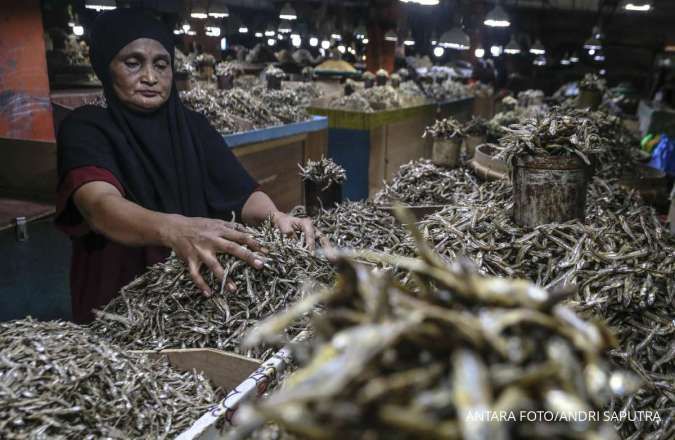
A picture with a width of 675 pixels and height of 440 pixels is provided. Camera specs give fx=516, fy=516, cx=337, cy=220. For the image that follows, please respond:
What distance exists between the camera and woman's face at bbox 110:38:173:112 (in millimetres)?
2834

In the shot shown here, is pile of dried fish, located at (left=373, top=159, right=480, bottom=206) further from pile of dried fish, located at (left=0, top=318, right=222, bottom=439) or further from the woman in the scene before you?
pile of dried fish, located at (left=0, top=318, right=222, bottom=439)

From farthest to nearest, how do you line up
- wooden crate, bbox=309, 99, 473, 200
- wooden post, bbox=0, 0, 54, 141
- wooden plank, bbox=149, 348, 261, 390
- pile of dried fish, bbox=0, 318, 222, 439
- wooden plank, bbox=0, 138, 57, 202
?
wooden crate, bbox=309, 99, 473, 200
wooden post, bbox=0, 0, 54, 141
wooden plank, bbox=0, 138, 57, 202
wooden plank, bbox=149, 348, 261, 390
pile of dried fish, bbox=0, 318, 222, 439

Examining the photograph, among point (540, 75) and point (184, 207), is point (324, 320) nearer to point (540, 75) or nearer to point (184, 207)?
point (184, 207)

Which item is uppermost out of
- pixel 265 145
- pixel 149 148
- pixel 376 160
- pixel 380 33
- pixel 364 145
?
pixel 380 33

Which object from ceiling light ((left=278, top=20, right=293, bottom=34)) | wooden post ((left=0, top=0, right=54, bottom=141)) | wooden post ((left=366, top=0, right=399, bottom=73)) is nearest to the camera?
wooden post ((left=0, top=0, right=54, bottom=141))

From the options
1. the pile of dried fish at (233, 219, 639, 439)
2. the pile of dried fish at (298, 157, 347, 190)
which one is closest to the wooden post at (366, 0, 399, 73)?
the pile of dried fish at (298, 157, 347, 190)

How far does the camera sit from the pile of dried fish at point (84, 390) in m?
1.40

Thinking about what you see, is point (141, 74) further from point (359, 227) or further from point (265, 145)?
point (265, 145)

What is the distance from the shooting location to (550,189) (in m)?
2.49

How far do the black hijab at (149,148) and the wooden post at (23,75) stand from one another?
315cm

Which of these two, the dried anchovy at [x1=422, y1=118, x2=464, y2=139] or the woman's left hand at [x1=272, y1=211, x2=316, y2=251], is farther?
the dried anchovy at [x1=422, y1=118, x2=464, y2=139]

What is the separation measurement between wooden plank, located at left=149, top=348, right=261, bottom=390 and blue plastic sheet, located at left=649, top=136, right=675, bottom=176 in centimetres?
834

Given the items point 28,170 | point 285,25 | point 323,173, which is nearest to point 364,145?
point 323,173

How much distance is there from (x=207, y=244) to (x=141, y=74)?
1.28 m
